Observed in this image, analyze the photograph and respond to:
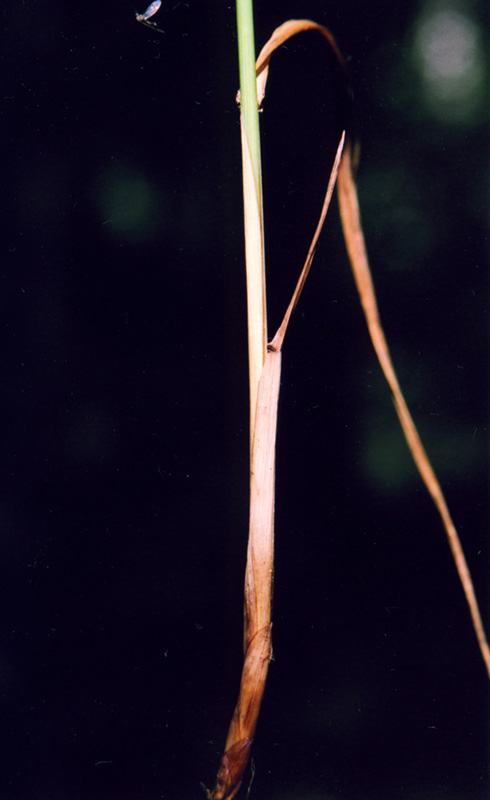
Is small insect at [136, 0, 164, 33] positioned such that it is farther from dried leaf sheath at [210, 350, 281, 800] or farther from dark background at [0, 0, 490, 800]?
dried leaf sheath at [210, 350, 281, 800]

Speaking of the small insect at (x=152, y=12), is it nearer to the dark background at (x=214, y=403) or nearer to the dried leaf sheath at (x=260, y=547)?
the dark background at (x=214, y=403)

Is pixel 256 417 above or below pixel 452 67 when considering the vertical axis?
below

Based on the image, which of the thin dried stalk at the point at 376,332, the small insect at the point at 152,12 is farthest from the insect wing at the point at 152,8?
the thin dried stalk at the point at 376,332

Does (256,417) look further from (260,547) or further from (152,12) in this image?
(152,12)

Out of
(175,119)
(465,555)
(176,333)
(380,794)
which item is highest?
(175,119)

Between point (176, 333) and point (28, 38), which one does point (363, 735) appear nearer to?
point (176, 333)

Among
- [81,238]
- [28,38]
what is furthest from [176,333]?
[28,38]

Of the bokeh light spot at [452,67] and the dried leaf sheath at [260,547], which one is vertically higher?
the bokeh light spot at [452,67]

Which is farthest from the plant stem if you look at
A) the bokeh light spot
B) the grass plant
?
the bokeh light spot

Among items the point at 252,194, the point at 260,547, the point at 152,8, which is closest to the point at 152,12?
the point at 152,8
